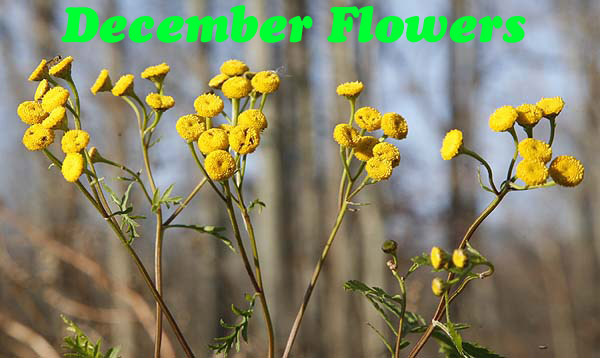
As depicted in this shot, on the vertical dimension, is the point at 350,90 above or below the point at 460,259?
above

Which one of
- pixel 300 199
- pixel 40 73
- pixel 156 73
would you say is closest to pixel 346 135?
pixel 156 73

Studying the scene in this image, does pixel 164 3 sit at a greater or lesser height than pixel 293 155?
greater

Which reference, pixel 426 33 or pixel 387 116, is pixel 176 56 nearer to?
pixel 426 33

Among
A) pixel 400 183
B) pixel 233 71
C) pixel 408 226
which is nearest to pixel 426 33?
pixel 233 71

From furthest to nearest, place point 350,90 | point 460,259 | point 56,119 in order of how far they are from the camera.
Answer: point 350,90 → point 56,119 → point 460,259

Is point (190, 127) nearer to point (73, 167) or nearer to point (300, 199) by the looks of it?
point (73, 167)

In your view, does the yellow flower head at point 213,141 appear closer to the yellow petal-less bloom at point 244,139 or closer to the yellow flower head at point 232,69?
the yellow petal-less bloom at point 244,139

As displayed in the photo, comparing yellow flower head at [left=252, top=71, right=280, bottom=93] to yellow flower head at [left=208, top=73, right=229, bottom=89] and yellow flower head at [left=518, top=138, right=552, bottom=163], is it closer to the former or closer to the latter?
yellow flower head at [left=208, top=73, right=229, bottom=89]

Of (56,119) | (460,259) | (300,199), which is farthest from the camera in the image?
(300,199)
